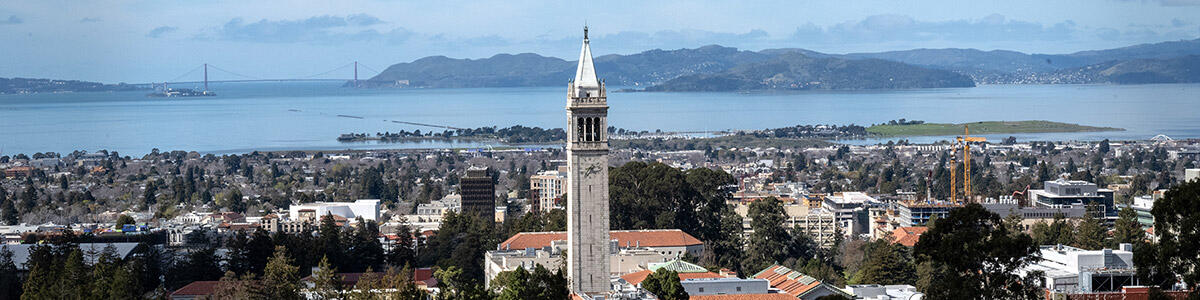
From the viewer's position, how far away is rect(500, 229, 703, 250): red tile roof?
5281cm

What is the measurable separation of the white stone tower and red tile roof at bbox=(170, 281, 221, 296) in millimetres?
10788

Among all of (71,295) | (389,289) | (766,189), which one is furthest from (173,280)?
(766,189)

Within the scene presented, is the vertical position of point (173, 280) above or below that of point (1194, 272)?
below

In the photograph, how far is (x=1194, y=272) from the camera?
24.7 metres

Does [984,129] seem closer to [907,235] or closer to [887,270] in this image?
[907,235]

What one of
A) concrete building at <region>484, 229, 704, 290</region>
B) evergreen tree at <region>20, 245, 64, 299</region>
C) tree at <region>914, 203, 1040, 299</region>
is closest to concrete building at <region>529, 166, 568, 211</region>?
concrete building at <region>484, 229, 704, 290</region>

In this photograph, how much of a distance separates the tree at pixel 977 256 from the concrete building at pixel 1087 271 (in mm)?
5247

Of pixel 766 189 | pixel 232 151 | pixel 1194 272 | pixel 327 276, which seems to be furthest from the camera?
pixel 232 151

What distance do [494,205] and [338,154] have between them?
73.7m

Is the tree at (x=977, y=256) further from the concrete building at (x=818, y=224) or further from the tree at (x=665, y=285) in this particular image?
the concrete building at (x=818, y=224)

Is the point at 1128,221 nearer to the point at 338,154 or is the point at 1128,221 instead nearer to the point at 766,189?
the point at 766,189

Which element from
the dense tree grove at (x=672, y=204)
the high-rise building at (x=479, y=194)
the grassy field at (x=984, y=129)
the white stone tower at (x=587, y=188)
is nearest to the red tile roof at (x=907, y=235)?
the dense tree grove at (x=672, y=204)

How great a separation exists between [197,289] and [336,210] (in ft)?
125

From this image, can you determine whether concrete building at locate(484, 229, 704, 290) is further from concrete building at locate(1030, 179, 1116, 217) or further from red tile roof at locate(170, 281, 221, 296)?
concrete building at locate(1030, 179, 1116, 217)
